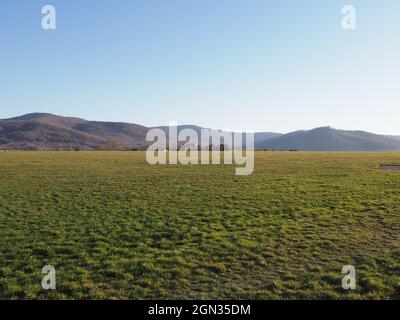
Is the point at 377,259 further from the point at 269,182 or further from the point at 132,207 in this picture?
the point at 269,182

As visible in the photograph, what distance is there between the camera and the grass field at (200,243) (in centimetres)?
1023

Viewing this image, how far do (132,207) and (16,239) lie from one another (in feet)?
27.2

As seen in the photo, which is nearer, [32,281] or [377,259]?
[32,281]

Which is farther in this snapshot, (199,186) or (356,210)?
(199,186)

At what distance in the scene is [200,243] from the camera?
577 inches

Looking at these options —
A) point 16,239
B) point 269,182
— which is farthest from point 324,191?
point 16,239

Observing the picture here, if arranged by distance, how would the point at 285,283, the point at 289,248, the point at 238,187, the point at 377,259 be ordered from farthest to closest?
the point at 238,187 < the point at 289,248 < the point at 377,259 < the point at 285,283

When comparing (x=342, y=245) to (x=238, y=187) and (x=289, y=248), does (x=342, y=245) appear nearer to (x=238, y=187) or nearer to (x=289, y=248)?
(x=289, y=248)

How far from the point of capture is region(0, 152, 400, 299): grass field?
10.2 metres

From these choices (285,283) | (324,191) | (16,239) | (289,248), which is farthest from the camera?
(324,191)

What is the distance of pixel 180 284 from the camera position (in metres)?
10.4

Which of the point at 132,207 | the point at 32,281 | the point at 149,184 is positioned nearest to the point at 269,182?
the point at 149,184
